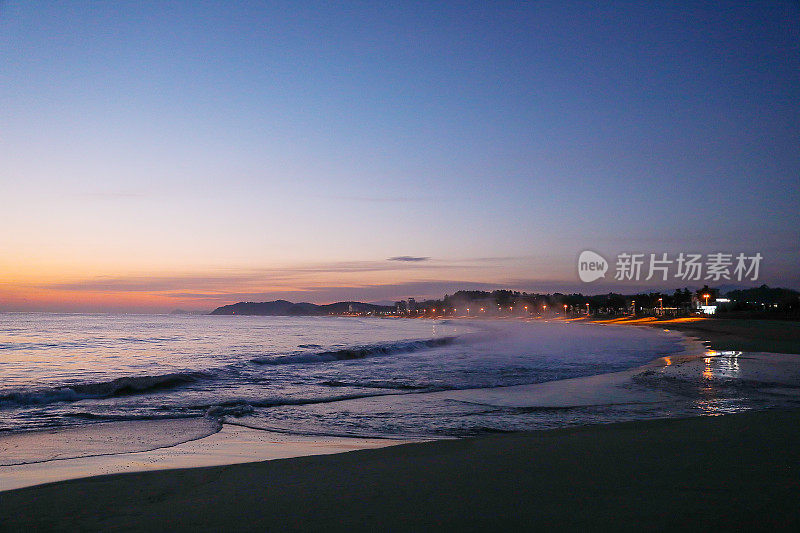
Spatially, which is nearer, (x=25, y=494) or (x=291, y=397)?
(x=25, y=494)

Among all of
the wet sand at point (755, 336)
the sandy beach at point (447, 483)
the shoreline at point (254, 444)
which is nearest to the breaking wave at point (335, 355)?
the shoreline at point (254, 444)

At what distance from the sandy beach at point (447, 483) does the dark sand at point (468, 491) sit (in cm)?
2

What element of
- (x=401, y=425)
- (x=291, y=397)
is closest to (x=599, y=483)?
(x=401, y=425)

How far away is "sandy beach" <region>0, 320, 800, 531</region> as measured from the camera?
383 centimetres

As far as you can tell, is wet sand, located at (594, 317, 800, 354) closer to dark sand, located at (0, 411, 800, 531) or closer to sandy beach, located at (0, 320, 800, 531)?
sandy beach, located at (0, 320, 800, 531)

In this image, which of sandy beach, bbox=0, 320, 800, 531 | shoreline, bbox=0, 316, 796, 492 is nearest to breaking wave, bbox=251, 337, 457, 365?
shoreline, bbox=0, 316, 796, 492

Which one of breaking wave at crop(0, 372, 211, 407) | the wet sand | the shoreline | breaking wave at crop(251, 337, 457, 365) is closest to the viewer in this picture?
the shoreline

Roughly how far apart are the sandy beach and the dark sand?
0.02m

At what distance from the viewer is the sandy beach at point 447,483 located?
151 inches

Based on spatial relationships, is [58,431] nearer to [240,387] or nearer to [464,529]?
[240,387]

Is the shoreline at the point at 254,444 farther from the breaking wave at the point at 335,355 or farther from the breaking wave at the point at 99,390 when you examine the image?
the breaking wave at the point at 335,355

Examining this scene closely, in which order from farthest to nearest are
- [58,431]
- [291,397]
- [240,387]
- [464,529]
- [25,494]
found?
1. [240,387]
2. [291,397]
3. [58,431]
4. [25,494]
5. [464,529]

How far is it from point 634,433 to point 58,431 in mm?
8807

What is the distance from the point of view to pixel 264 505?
434 centimetres
